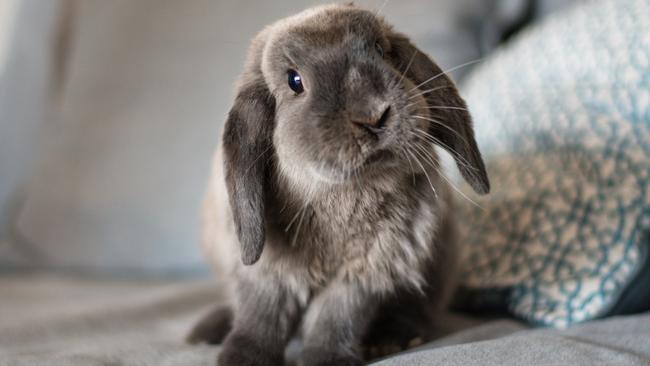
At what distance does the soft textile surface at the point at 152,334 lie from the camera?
85cm

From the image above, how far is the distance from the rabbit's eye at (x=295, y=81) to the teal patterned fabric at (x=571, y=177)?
1.85ft

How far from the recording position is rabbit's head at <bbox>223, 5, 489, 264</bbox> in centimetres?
80

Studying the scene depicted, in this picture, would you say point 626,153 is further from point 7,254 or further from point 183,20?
point 7,254

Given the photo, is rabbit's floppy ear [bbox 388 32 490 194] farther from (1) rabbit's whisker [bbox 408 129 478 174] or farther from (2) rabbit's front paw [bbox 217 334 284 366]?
(2) rabbit's front paw [bbox 217 334 284 366]

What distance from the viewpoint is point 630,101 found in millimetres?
1154

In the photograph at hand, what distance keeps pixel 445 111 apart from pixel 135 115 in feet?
3.62

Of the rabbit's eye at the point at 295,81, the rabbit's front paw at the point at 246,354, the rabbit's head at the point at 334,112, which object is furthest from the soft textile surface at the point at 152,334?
the rabbit's eye at the point at 295,81

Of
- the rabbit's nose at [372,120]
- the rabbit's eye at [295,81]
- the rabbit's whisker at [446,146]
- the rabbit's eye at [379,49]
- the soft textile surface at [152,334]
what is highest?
the rabbit's eye at [379,49]

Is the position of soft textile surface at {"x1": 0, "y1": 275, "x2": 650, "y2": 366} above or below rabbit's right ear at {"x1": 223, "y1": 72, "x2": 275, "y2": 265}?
below

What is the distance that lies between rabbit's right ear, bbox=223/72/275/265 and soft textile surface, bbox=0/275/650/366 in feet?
0.81

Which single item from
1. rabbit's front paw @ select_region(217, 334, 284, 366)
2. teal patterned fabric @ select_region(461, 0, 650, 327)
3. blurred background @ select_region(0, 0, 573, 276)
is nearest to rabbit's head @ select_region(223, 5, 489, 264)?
rabbit's front paw @ select_region(217, 334, 284, 366)

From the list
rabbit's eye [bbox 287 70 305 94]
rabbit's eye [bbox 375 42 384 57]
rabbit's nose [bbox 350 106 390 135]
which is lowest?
rabbit's nose [bbox 350 106 390 135]

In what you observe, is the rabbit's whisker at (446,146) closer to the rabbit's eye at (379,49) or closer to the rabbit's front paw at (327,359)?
the rabbit's eye at (379,49)

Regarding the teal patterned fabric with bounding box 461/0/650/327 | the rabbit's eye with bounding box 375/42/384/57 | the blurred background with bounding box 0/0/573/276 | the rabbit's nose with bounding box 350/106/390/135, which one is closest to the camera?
the rabbit's nose with bounding box 350/106/390/135
